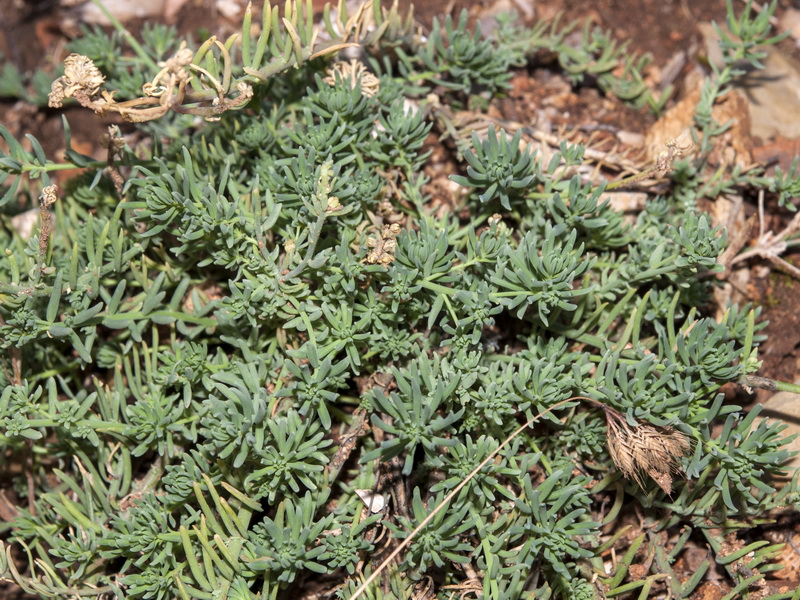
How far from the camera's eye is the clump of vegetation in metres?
2.56

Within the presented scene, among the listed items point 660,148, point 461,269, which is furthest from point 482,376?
point 660,148

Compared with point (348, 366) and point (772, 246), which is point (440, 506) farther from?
point (772, 246)

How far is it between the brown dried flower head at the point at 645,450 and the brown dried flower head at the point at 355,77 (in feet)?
5.22

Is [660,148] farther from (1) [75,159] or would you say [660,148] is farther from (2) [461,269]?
(1) [75,159]

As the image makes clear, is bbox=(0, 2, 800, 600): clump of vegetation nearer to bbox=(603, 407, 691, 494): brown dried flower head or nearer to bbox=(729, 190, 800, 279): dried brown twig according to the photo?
bbox=(603, 407, 691, 494): brown dried flower head

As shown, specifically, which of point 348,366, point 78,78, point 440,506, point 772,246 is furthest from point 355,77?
point 772,246

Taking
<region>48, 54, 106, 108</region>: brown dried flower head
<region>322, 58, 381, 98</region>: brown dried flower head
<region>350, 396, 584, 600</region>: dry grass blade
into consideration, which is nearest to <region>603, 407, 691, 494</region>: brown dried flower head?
<region>350, 396, 584, 600</region>: dry grass blade

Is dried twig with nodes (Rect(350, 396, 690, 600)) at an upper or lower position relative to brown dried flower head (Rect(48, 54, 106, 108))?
lower

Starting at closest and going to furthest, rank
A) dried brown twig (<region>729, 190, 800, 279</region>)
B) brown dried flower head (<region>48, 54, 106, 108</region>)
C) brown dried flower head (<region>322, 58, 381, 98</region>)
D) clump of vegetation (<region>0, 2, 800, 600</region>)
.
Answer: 1. brown dried flower head (<region>48, 54, 106, 108</region>)
2. clump of vegetation (<region>0, 2, 800, 600</region>)
3. brown dried flower head (<region>322, 58, 381, 98</region>)
4. dried brown twig (<region>729, 190, 800, 279</region>)

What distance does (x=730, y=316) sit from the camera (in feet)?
9.46

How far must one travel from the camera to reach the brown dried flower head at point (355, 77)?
3.00m

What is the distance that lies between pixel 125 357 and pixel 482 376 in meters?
1.43

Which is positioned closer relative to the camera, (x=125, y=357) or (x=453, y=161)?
(x=125, y=357)

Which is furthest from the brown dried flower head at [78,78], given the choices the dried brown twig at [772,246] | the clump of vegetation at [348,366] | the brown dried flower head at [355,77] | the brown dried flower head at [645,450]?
the dried brown twig at [772,246]
